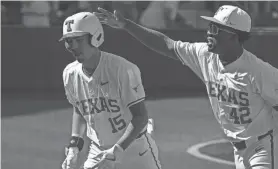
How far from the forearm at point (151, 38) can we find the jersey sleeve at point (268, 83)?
1.06m

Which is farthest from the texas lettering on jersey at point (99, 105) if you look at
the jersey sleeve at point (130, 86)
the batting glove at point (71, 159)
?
the batting glove at point (71, 159)

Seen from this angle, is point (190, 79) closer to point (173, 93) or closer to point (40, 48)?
A: point (173, 93)

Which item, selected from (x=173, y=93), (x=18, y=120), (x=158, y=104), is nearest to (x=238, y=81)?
(x=18, y=120)

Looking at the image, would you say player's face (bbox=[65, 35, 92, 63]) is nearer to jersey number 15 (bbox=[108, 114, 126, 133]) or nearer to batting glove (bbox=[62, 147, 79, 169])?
jersey number 15 (bbox=[108, 114, 126, 133])

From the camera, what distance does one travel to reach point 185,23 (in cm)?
1628

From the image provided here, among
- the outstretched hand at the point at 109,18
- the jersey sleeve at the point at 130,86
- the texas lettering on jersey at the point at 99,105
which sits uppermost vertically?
the outstretched hand at the point at 109,18

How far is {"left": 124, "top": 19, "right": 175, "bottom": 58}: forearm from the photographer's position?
6.59 meters

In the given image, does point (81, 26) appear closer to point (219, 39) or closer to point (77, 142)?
point (77, 142)

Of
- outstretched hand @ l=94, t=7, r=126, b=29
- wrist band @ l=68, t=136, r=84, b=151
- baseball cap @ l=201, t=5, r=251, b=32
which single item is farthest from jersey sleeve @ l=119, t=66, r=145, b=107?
baseball cap @ l=201, t=5, r=251, b=32

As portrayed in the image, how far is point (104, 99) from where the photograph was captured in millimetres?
6012

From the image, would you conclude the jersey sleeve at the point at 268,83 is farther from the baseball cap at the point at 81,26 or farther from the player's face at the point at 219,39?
the baseball cap at the point at 81,26

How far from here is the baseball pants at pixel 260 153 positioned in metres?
5.94

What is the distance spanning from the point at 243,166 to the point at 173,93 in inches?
402

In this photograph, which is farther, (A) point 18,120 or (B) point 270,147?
(A) point 18,120
